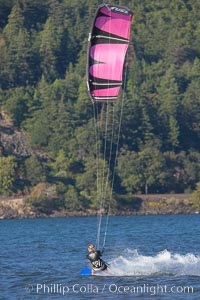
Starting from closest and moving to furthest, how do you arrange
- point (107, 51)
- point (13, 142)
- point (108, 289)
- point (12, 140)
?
point (108, 289) → point (107, 51) → point (13, 142) → point (12, 140)

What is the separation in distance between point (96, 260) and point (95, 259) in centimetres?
8

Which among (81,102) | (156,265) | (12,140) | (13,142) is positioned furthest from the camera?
(81,102)

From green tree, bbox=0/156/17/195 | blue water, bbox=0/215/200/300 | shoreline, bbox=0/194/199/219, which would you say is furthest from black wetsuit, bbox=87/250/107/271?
green tree, bbox=0/156/17/195

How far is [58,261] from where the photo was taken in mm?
47812

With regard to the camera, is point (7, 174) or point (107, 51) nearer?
point (107, 51)

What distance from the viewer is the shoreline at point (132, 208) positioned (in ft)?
400

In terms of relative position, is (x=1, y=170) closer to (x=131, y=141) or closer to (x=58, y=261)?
(x=131, y=141)

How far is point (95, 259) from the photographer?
39.9m

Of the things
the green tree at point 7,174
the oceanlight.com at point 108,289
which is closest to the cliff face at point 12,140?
the green tree at point 7,174

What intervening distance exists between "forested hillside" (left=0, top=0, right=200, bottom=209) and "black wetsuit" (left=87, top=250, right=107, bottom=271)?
268ft

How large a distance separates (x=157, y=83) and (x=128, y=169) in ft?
110

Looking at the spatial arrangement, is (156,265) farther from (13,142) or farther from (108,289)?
(13,142)

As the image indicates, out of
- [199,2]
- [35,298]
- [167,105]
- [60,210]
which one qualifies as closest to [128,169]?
[60,210]

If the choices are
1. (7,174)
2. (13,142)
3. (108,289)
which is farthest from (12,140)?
(108,289)
